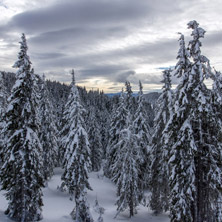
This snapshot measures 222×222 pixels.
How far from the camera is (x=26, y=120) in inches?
707

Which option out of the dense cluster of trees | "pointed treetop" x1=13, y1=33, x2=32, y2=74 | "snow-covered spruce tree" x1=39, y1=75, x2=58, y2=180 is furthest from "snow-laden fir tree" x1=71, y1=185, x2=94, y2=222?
"snow-covered spruce tree" x1=39, y1=75, x2=58, y2=180

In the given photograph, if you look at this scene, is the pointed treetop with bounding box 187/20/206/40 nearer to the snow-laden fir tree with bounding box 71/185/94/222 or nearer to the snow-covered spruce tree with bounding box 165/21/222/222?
the snow-covered spruce tree with bounding box 165/21/222/222

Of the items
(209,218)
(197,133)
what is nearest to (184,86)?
(197,133)

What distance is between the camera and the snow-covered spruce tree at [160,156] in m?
24.5

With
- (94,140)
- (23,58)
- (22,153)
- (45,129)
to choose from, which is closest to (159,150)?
(22,153)

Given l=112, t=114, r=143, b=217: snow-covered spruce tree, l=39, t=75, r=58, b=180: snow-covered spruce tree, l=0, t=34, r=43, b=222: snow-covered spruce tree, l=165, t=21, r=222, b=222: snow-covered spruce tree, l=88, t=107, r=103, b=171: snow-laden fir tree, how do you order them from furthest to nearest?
l=88, t=107, r=103, b=171: snow-laden fir tree, l=39, t=75, r=58, b=180: snow-covered spruce tree, l=112, t=114, r=143, b=217: snow-covered spruce tree, l=0, t=34, r=43, b=222: snow-covered spruce tree, l=165, t=21, r=222, b=222: snow-covered spruce tree

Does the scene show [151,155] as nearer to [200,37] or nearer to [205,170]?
[205,170]

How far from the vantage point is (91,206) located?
102 feet

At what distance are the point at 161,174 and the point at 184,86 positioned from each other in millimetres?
13994

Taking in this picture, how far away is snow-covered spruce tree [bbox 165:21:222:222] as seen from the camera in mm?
12289

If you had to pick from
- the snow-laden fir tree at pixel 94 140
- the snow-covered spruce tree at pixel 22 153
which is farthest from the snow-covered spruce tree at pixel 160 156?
the snow-laden fir tree at pixel 94 140

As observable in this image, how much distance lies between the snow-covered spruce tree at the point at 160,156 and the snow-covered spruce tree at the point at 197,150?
1085 centimetres

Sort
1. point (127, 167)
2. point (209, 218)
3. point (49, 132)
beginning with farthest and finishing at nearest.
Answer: point (49, 132) < point (127, 167) < point (209, 218)

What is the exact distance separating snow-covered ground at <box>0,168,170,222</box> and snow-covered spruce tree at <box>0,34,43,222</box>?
179cm
